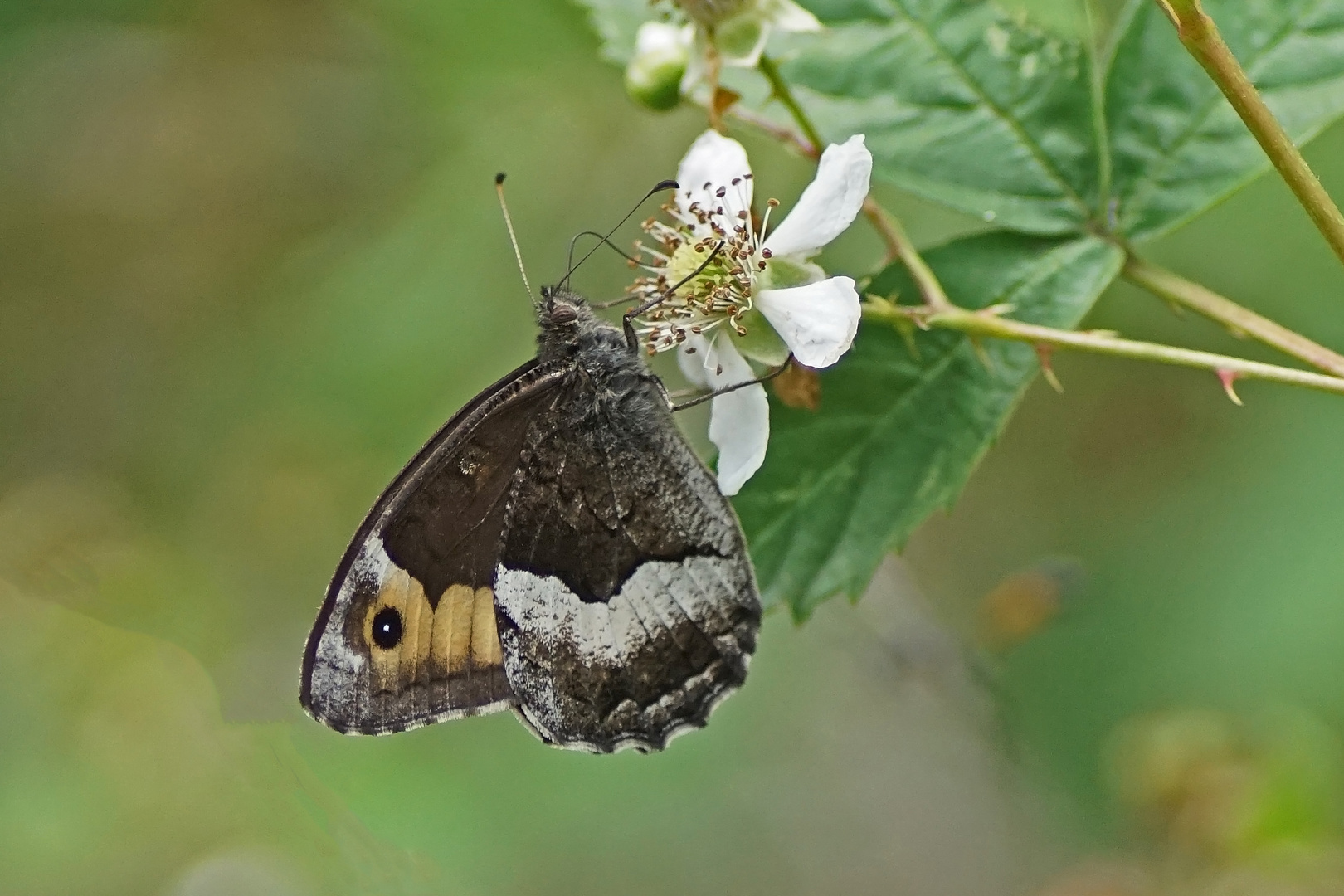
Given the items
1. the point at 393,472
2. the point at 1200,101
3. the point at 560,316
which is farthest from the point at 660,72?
the point at 393,472

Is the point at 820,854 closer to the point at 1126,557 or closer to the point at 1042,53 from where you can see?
the point at 1126,557

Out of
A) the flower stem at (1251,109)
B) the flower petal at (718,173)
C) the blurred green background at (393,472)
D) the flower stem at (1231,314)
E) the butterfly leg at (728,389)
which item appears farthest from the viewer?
the blurred green background at (393,472)

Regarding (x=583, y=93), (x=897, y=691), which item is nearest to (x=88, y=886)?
(x=897, y=691)

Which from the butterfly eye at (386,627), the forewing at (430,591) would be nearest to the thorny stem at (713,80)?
the forewing at (430,591)

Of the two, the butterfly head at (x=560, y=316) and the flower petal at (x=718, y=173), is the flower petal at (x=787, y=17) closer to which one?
the flower petal at (x=718, y=173)

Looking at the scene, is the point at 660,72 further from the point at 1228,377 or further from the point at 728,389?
the point at 1228,377

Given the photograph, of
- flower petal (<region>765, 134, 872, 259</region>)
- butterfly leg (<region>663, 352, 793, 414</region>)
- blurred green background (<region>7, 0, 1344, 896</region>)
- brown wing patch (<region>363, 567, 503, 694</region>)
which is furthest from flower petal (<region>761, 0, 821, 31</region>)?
blurred green background (<region>7, 0, 1344, 896</region>)
